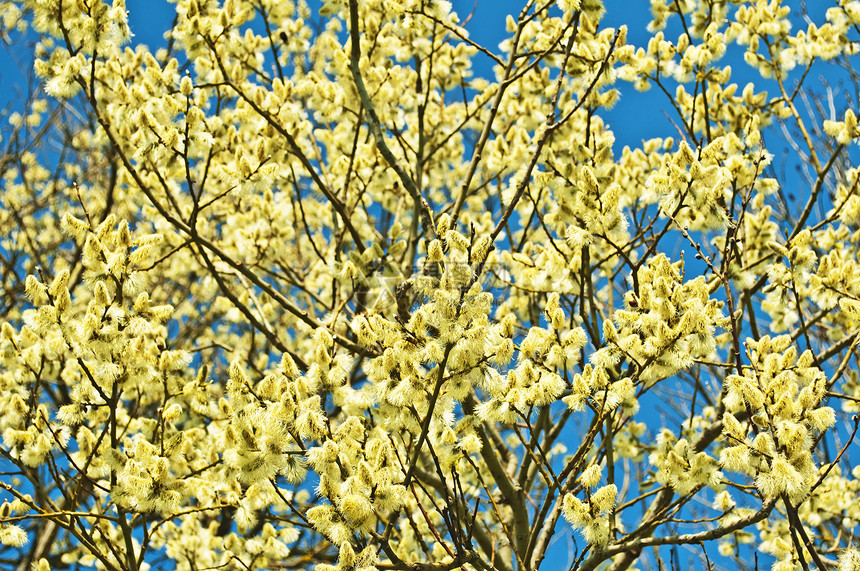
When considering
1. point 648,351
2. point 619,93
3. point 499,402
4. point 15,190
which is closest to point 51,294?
point 499,402

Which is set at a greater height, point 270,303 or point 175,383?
point 270,303

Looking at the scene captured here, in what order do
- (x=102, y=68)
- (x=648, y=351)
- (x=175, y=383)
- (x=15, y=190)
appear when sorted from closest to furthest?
(x=648, y=351)
(x=175, y=383)
(x=102, y=68)
(x=15, y=190)

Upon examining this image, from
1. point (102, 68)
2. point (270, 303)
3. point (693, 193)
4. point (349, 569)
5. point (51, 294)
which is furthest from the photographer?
point (270, 303)

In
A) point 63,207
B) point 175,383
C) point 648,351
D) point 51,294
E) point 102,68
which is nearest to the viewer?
point 648,351

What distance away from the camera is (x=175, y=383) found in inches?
169

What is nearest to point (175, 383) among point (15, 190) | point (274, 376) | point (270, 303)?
point (270, 303)

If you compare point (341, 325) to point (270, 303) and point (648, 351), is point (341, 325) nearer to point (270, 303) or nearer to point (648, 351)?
point (270, 303)

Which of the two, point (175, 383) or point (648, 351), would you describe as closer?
point (648, 351)

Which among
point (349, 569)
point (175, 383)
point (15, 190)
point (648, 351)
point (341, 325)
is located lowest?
point (349, 569)

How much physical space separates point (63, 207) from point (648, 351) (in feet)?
26.5

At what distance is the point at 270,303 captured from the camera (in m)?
5.57

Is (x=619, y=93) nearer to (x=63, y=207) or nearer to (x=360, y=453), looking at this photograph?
(x=360, y=453)

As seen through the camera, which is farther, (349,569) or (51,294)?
(51,294)

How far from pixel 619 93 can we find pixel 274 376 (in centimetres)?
273
